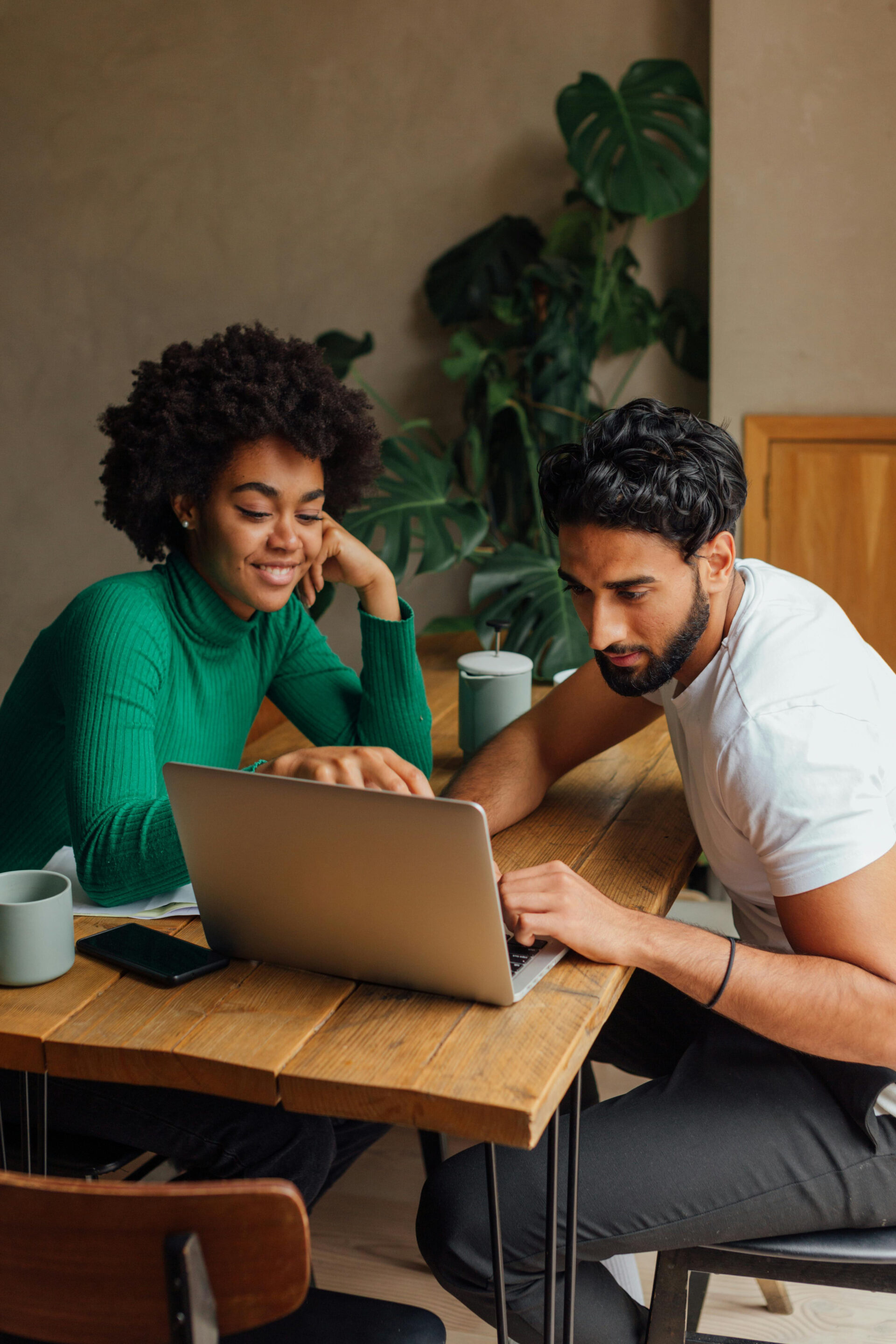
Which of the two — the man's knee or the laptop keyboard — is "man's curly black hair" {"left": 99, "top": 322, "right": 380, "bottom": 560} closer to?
the laptop keyboard

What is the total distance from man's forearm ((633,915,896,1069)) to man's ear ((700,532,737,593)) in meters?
0.39

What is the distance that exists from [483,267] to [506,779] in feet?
7.34

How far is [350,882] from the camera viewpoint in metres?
0.96

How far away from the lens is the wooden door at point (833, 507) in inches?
115

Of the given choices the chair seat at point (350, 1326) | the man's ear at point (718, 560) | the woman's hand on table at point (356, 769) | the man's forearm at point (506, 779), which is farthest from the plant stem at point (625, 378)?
the chair seat at point (350, 1326)

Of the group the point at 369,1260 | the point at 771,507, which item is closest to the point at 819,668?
the point at 369,1260

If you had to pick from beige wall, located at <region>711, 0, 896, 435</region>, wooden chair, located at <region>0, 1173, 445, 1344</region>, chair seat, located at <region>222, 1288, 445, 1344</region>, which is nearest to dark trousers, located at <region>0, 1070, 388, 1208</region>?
chair seat, located at <region>222, 1288, 445, 1344</region>

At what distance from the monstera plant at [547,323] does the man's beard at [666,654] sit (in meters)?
1.22

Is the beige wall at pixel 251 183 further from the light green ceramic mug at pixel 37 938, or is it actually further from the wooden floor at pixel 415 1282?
the light green ceramic mug at pixel 37 938

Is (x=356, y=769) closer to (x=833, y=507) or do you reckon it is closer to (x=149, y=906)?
(x=149, y=906)

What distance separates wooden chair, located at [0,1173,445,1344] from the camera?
67 centimetres

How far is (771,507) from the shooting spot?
3039 mm

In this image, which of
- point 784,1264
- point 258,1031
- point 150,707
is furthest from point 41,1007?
point 784,1264

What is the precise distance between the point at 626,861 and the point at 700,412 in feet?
7.19
